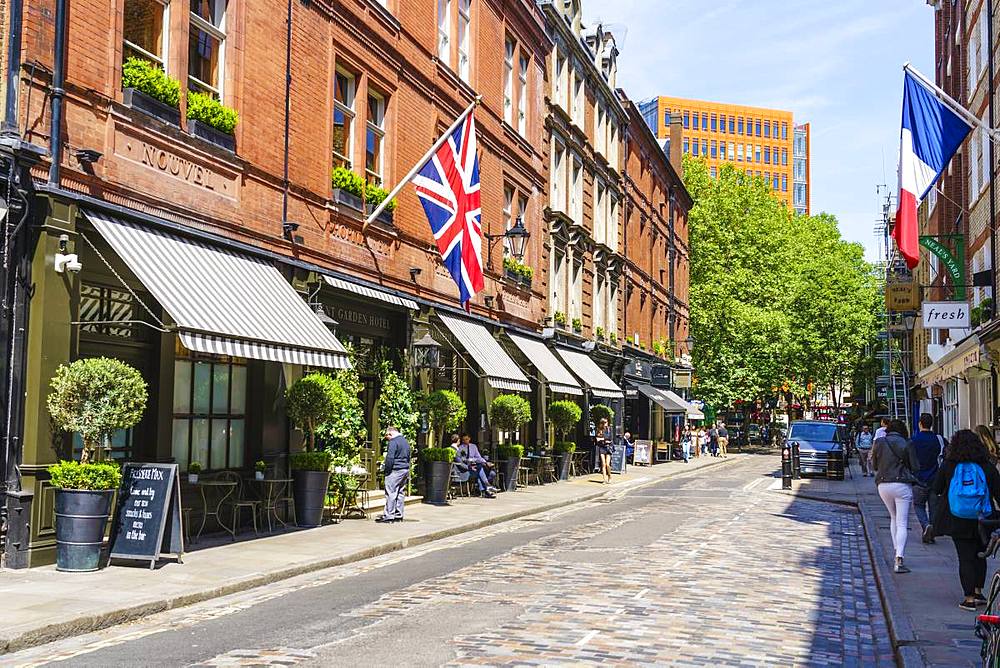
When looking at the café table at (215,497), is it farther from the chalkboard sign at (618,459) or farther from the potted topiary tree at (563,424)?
the chalkboard sign at (618,459)

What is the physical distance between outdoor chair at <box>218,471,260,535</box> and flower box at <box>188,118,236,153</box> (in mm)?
4620

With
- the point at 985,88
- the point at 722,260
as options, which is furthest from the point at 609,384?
the point at 722,260

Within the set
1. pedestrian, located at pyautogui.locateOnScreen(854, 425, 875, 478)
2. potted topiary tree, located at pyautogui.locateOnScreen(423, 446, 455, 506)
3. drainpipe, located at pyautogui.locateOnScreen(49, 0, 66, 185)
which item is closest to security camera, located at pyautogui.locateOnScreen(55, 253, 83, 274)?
drainpipe, located at pyautogui.locateOnScreen(49, 0, 66, 185)

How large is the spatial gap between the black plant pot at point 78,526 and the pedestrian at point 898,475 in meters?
8.92

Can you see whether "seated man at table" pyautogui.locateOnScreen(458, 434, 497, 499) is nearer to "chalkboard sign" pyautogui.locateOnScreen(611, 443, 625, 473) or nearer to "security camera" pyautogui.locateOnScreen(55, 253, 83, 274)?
"security camera" pyautogui.locateOnScreen(55, 253, 83, 274)

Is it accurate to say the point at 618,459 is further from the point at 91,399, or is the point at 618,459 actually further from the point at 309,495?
the point at 91,399

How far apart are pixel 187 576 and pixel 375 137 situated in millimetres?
11210

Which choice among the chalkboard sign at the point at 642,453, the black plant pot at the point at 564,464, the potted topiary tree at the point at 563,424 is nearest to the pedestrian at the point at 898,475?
the potted topiary tree at the point at 563,424

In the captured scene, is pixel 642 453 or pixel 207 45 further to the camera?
pixel 642 453

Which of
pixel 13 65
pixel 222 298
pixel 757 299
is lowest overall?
pixel 222 298

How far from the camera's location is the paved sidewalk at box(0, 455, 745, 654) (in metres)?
8.42

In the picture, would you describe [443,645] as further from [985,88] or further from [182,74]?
[985,88]

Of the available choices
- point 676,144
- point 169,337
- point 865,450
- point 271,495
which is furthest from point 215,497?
point 676,144

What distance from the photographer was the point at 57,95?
37.1 ft
